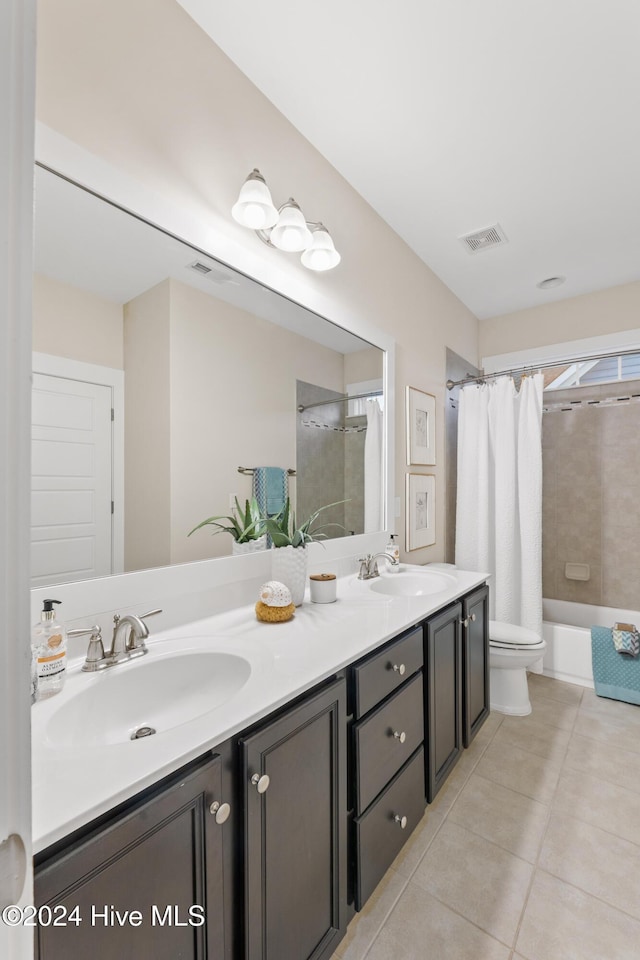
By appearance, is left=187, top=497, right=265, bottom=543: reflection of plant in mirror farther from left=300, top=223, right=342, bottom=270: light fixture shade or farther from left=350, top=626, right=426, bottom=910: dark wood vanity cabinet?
left=300, top=223, right=342, bottom=270: light fixture shade

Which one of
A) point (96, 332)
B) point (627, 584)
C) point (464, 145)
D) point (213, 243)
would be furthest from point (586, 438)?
point (96, 332)

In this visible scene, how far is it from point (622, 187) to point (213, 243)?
199cm

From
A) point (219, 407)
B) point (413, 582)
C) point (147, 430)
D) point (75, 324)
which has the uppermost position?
point (75, 324)

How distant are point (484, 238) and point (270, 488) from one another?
77.6 inches

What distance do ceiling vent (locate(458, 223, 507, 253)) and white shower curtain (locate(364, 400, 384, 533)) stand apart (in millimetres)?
1137

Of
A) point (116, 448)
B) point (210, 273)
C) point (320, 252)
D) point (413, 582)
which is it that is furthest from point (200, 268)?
point (413, 582)

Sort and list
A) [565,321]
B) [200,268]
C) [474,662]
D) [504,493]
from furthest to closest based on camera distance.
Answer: [565,321] → [504,493] → [474,662] → [200,268]

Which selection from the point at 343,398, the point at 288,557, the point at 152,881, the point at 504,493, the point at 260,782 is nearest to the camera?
the point at 152,881

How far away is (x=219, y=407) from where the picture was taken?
1409 mm

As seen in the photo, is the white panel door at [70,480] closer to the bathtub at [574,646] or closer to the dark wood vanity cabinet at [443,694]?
the dark wood vanity cabinet at [443,694]

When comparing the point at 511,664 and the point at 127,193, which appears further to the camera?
the point at 511,664

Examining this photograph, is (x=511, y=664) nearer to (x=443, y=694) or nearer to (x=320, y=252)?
A: (x=443, y=694)

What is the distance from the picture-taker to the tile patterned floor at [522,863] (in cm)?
117

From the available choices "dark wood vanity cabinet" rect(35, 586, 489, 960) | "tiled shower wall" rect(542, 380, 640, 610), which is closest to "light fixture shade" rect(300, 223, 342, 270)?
"dark wood vanity cabinet" rect(35, 586, 489, 960)
